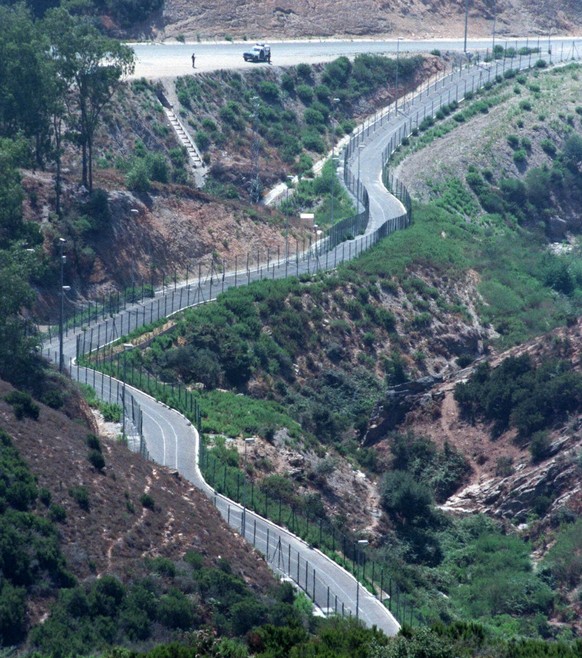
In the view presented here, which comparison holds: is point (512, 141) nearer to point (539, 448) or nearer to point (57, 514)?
point (539, 448)

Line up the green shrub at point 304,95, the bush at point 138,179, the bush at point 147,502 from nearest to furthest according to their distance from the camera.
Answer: the bush at point 147,502 < the bush at point 138,179 < the green shrub at point 304,95

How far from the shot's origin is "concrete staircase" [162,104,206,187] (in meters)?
130

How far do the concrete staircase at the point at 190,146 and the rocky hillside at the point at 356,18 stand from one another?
79.4ft

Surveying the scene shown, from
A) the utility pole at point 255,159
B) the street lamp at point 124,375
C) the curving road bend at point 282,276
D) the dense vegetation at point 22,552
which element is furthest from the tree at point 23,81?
the dense vegetation at point 22,552

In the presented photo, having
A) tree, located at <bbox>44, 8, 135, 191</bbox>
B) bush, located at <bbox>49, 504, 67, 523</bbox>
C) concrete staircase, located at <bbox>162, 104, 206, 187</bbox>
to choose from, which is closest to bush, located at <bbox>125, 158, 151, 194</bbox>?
tree, located at <bbox>44, 8, 135, 191</bbox>

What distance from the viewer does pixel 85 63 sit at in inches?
4348

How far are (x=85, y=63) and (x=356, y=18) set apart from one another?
206 feet

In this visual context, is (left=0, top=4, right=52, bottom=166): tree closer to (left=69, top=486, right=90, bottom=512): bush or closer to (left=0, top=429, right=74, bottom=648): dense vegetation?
(left=0, top=429, right=74, bottom=648): dense vegetation

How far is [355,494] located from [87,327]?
1776 centimetres

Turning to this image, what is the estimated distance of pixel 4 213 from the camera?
94312 millimetres

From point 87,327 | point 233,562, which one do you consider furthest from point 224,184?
point 233,562

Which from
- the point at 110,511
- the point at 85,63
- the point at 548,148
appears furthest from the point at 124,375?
the point at 548,148

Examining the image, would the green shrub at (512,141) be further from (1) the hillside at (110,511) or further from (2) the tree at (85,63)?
(1) the hillside at (110,511)

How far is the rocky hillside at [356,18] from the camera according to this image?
529ft
